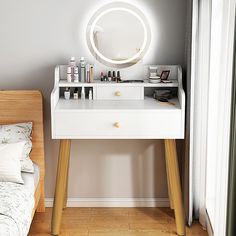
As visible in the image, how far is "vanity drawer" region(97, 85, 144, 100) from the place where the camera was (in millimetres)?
3863

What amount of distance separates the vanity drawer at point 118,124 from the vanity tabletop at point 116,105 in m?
0.04

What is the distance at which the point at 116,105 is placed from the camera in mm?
3674

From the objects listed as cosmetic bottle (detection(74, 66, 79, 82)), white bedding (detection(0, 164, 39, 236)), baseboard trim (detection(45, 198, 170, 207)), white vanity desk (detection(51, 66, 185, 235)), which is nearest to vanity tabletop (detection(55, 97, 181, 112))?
white vanity desk (detection(51, 66, 185, 235))

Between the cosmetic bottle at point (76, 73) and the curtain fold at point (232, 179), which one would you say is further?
the cosmetic bottle at point (76, 73)

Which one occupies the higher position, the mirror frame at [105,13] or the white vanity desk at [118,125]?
the mirror frame at [105,13]

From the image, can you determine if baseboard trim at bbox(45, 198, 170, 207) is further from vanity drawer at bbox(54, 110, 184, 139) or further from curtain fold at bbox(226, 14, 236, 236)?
curtain fold at bbox(226, 14, 236, 236)

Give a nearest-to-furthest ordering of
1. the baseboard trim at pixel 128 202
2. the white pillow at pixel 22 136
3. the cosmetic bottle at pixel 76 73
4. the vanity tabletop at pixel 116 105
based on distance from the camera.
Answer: the vanity tabletop at pixel 116 105 < the white pillow at pixel 22 136 < the cosmetic bottle at pixel 76 73 < the baseboard trim at pixel 128 202

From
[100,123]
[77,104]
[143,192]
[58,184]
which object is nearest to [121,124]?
[100,123]

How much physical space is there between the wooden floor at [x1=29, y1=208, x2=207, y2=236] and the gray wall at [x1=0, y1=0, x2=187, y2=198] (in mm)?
162

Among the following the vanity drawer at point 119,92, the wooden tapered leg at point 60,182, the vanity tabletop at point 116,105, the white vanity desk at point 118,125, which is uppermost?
the vanity drawer at point 119,92

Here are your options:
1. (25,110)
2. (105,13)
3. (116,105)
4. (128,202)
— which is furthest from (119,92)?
(128,202)

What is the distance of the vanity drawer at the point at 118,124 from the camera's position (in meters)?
3.52

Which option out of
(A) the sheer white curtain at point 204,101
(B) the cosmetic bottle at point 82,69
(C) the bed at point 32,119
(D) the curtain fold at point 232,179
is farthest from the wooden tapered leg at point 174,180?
(D) the curtain fold at point 232,179

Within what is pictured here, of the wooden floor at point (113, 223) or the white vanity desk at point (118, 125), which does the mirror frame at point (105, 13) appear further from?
the wooden floor at point (113, 223)
